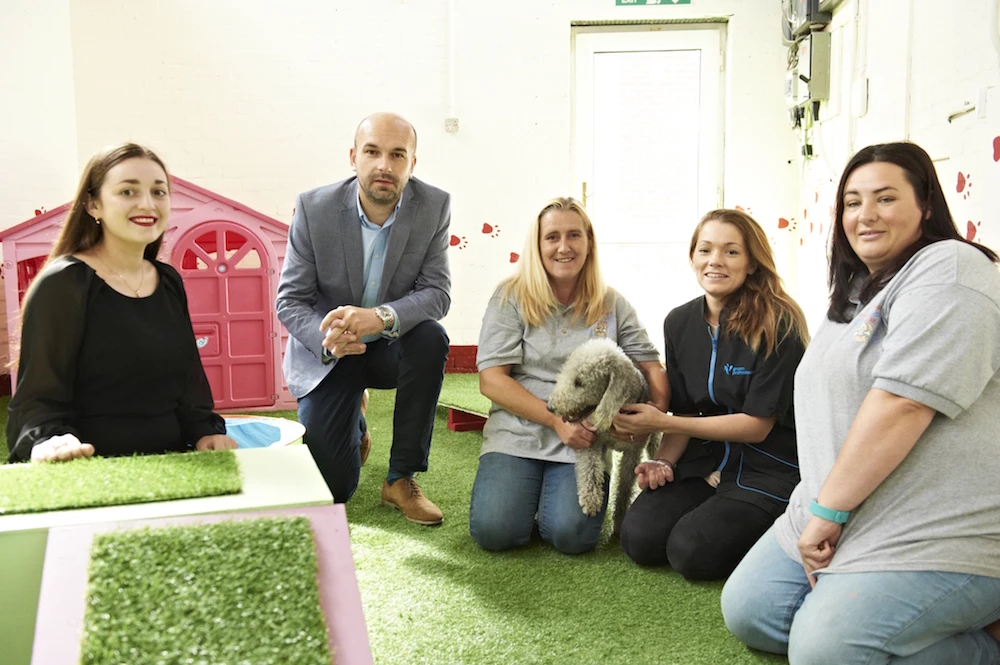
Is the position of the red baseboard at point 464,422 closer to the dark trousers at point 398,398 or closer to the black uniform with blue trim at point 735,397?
the dark trousers at point 398,398

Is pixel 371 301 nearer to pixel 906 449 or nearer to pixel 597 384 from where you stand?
pixel 597 384

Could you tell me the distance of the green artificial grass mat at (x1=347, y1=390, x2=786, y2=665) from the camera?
1697 mm

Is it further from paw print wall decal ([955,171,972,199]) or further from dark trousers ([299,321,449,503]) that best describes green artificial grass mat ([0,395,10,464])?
paw print wall decal ([955,171,972,199])

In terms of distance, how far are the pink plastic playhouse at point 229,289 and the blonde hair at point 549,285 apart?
7.11ft

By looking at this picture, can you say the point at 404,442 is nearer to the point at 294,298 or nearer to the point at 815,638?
the point at 294,298

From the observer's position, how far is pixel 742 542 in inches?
79.9

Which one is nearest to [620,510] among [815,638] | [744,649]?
[744,649]

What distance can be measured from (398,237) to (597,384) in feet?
2.82

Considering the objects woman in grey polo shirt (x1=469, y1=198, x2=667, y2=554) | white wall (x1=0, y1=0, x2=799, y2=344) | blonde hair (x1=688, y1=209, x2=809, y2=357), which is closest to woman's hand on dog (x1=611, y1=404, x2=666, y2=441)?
woman in grey polo shirt (x1=469, y1=198, x2=667, y2=554)

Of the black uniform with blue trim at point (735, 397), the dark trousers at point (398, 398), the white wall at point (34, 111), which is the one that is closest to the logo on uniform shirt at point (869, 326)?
the black uniform with blue trim at point (735, 397)

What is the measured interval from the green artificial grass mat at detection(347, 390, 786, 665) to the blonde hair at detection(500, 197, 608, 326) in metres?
0.68

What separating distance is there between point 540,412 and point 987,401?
118 cm

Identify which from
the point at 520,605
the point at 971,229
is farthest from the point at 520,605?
the point at 971,229

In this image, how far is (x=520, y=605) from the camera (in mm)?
1936
